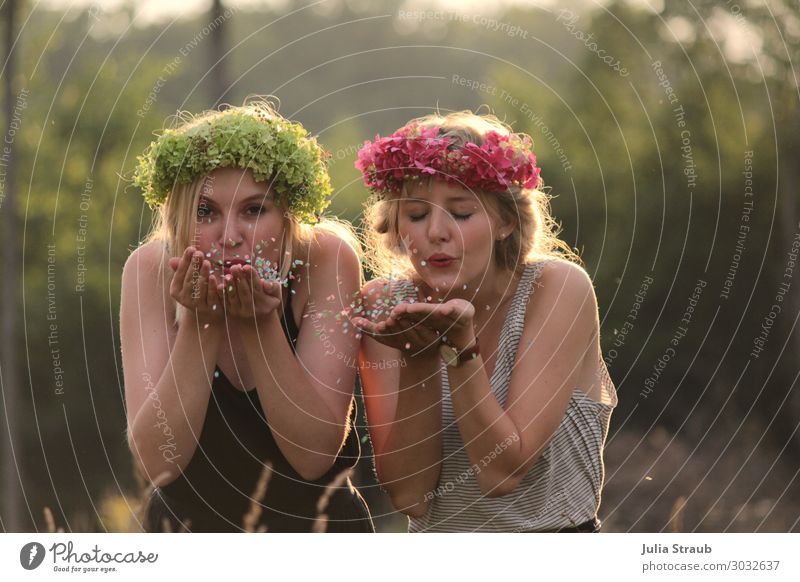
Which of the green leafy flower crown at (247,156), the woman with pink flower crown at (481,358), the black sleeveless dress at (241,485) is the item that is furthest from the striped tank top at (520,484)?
the green leafy flower crown at (247,156)

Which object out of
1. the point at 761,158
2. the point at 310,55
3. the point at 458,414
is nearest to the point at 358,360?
the point at 458,414

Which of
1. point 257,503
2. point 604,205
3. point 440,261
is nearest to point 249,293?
point 440,261

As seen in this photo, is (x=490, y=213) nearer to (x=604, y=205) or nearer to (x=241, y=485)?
(x=241, y=485)

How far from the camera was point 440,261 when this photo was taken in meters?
4.52

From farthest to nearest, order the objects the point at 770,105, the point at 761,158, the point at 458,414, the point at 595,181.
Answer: the point at 595,181, the point at 761,158, the point at 770,105, the point at 458,414

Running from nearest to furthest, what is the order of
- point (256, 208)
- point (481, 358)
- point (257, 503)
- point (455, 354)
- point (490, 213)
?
point (455, 354)
point (481, 358)
point (256, 208)
point (490, 213)
point (257, 503)

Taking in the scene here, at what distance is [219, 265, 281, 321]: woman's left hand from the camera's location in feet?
13.9

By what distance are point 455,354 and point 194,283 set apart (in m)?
1.06

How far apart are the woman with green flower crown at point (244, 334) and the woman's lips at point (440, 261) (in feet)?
1.15

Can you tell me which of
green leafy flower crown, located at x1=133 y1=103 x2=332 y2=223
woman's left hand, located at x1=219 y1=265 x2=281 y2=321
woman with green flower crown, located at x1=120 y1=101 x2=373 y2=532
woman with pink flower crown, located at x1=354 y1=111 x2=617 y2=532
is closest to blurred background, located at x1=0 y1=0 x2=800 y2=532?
green leafy flower crown, located at x1=133 y1=103 x2=332 y2=223

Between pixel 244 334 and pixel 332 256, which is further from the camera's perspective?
pixel 332 256

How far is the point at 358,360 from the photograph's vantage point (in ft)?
15.4

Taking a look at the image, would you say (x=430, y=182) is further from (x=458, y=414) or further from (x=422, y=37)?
(x=422, y=37)
